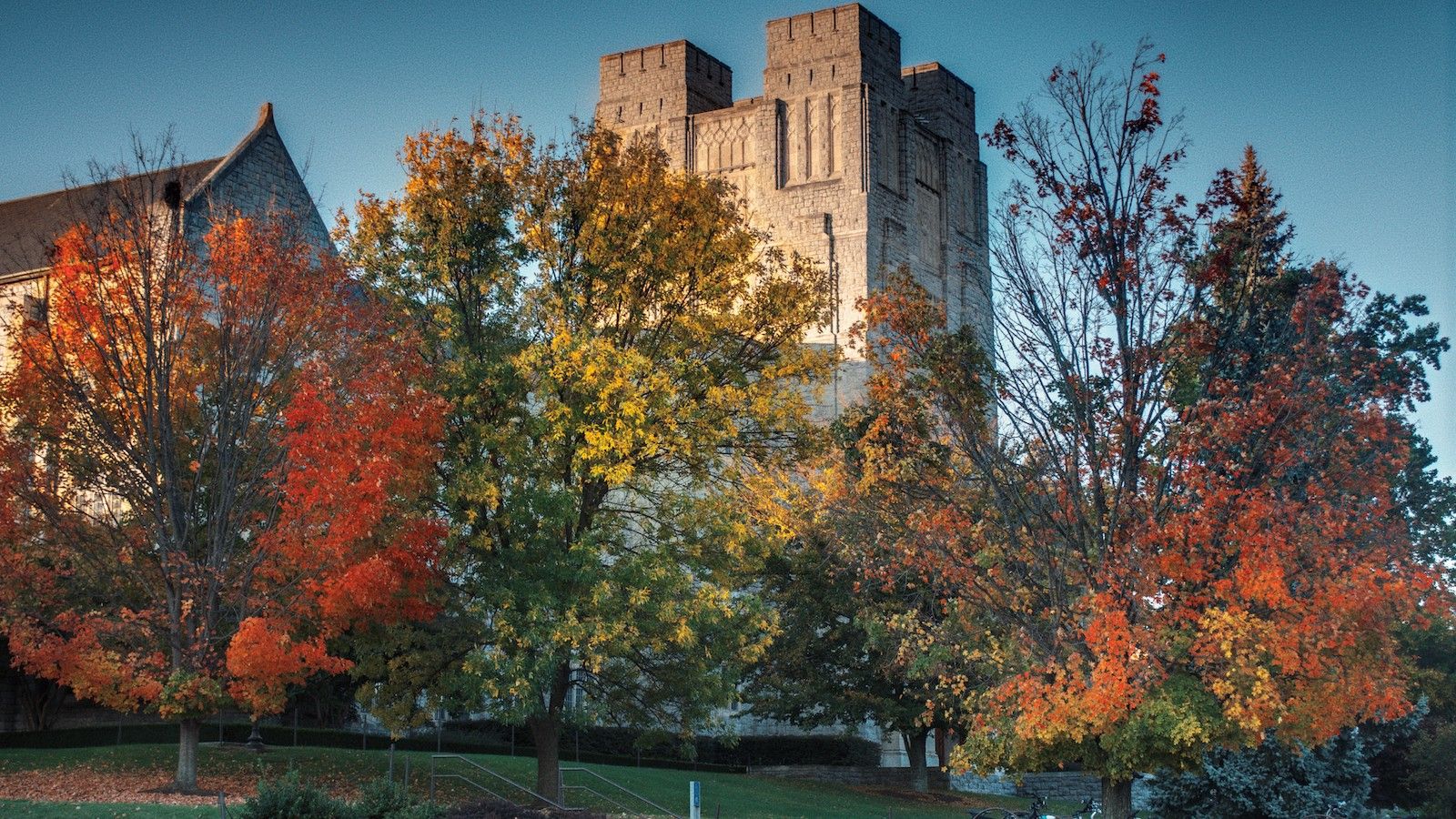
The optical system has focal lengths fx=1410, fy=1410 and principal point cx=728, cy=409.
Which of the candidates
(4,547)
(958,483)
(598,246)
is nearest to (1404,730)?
(958,483)

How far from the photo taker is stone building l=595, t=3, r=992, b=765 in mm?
63781

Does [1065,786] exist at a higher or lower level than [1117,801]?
lower

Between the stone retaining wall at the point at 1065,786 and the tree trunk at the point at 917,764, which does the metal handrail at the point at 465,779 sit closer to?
the tree trunk at the point at 917,764

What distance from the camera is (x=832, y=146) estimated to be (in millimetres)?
64938

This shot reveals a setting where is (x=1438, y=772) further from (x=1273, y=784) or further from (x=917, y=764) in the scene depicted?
(x=917, y=764)

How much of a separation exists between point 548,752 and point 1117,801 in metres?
9.86

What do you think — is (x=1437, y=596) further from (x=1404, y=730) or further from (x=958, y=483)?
(x=1404, y=730)

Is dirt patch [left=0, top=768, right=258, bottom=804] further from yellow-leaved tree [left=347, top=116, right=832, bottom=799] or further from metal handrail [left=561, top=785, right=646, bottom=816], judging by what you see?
metal handrail [left=561, top=785, right=646, bottom=816]

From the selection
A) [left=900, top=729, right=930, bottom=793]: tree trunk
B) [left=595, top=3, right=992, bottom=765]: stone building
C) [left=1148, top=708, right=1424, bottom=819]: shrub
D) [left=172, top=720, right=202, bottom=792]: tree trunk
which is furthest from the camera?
[left=595, top=3, right=992, bottom=765]: stone building

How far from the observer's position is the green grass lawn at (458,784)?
2314cm

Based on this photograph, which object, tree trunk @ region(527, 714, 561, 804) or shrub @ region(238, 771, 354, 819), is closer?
shrub @ region(238, 771, 354, 819)

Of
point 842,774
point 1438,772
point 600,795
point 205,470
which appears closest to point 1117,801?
point 600,795

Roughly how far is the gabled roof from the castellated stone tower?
79.5ft

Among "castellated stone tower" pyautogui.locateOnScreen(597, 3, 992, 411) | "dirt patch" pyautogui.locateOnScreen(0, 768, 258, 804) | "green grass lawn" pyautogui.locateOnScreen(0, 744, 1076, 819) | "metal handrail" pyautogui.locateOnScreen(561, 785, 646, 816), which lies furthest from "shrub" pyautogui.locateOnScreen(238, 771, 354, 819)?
"castellated stone tower" pyautogui.locateOnScreen(597, 3, 992, 411)
